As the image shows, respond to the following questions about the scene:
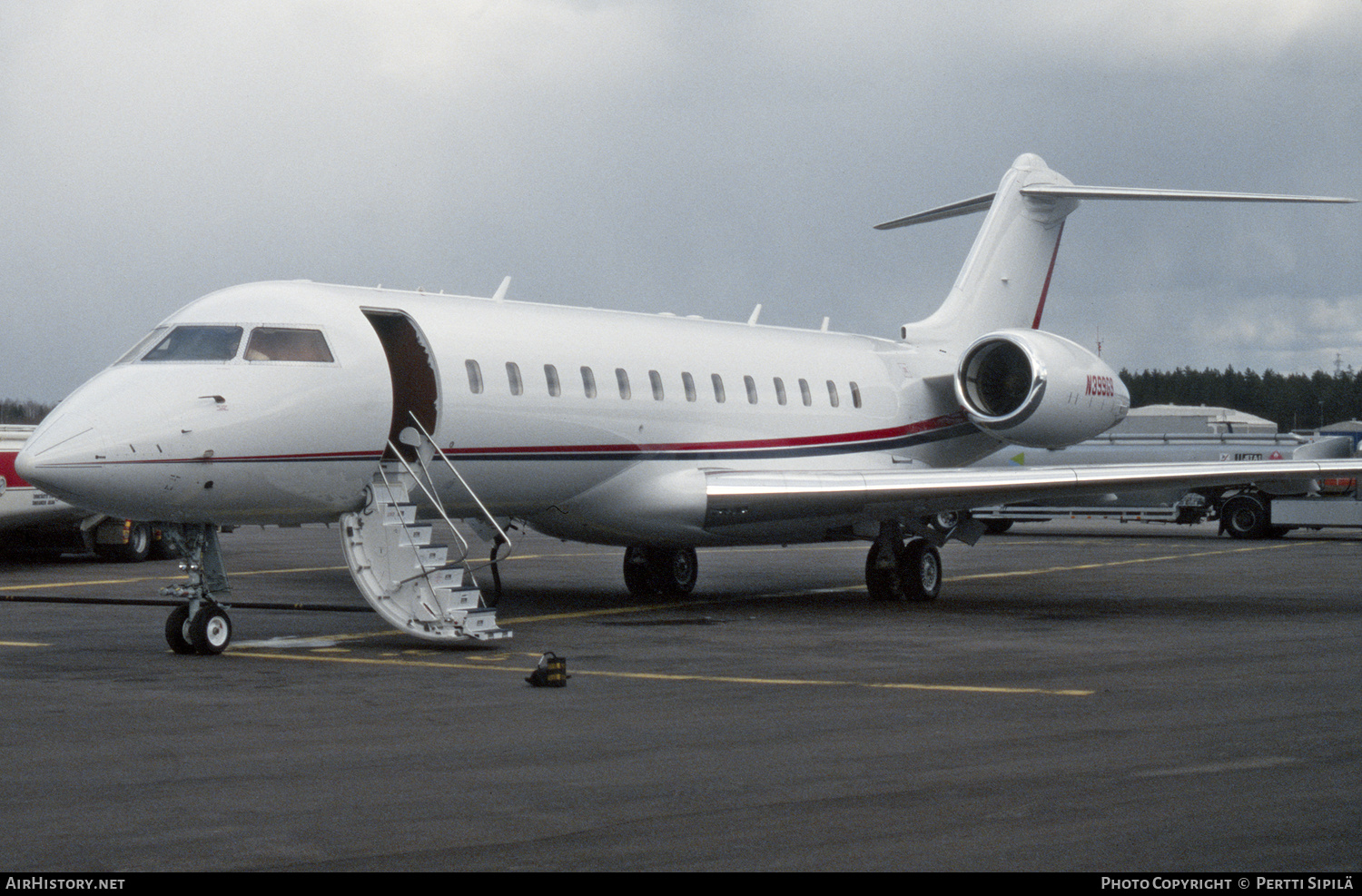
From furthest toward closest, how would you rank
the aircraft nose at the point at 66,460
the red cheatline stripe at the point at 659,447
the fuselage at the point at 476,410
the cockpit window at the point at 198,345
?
the cockpit window at the point at 198,345, the red cheatline stripe at the point at 659,447, the fuselage at the point at 476,410, the aircraft nose at the point at 66,460

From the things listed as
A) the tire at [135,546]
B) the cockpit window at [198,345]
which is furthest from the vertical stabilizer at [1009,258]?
the tire at [135,546]

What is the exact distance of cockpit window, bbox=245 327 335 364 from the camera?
46.4 ft

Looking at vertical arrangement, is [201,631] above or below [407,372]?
below

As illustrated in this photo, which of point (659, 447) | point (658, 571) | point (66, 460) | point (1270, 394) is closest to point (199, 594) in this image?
point (66, 460)

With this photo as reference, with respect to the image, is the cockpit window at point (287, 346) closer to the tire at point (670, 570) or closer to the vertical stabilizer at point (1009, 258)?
the tire at point (670, 570)

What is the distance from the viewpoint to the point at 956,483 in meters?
17.9

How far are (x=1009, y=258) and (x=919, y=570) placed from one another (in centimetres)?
625

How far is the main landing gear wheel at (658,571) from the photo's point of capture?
806 inches

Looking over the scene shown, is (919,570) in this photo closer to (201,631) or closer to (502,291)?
(502,291)

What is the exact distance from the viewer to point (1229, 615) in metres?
17.4

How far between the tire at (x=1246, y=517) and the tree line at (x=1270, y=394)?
96.8 meters

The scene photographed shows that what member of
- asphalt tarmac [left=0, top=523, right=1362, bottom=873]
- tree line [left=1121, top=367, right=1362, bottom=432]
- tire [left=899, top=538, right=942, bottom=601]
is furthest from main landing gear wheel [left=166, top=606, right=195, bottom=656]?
tree line [left=1121, top=367, right=1362, bottom=432]

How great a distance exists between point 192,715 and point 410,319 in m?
6.27

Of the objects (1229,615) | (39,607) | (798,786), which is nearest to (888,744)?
(798,786)
